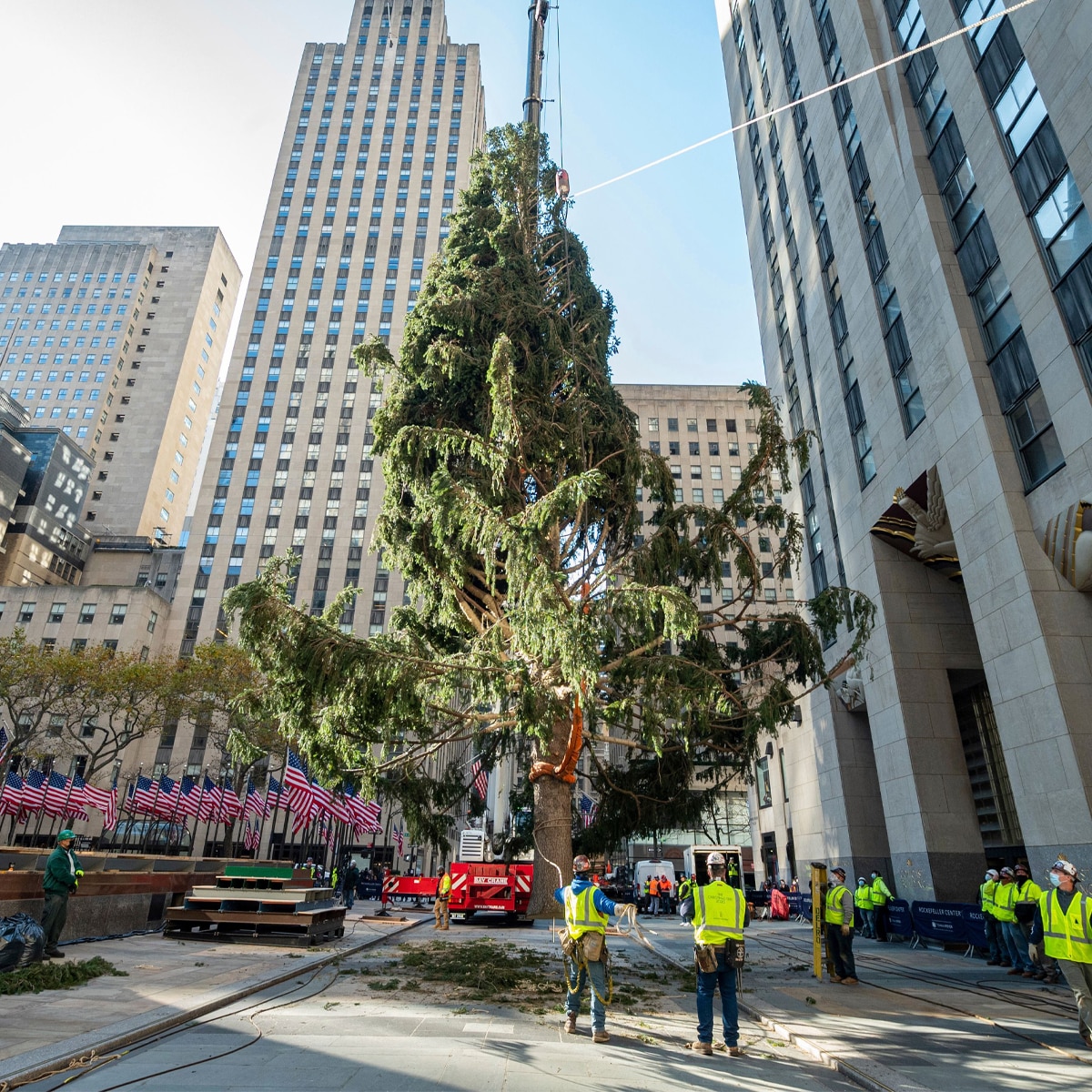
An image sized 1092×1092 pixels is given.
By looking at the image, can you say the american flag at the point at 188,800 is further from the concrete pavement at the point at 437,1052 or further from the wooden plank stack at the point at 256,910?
the concrete pavement at the point at 437,1052

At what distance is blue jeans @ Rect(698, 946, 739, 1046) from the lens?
7168 millimetres

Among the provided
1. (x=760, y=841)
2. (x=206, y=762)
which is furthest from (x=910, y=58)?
(x=206, y=762)

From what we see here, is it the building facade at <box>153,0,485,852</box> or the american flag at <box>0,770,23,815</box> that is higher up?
the building facade at <box>153,0,485,852</box>

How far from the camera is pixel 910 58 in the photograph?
23.8 m

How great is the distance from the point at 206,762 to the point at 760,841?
1760 inches

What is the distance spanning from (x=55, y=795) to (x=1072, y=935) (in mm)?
36493

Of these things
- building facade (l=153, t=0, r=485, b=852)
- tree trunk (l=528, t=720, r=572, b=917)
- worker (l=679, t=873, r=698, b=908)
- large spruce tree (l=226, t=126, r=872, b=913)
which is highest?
building facade (l=153, t=0, r=485, b=852)

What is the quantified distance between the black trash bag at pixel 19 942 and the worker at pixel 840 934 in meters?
11.2

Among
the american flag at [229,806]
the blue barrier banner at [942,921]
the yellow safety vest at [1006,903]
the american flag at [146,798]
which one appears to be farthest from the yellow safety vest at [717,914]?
the american flag at [146,798]

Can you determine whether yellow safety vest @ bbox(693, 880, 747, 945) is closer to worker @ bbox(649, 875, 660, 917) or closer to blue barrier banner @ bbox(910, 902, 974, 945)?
blue barrier banner @ bbox(910, 902, 974, 945)

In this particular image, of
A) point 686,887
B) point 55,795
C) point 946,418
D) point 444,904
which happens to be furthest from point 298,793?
point 946,418

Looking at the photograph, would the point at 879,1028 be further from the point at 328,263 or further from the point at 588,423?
the point at 328,263

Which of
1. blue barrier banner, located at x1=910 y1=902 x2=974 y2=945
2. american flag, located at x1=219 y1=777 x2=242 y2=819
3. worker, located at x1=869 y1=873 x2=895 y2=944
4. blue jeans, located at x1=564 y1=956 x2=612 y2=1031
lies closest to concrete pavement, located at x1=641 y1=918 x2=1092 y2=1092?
blue jeans, located at x1=564 y1=956 x2=612 y2=1031

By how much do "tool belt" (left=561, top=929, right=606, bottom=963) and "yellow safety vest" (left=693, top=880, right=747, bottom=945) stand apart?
963 mm
